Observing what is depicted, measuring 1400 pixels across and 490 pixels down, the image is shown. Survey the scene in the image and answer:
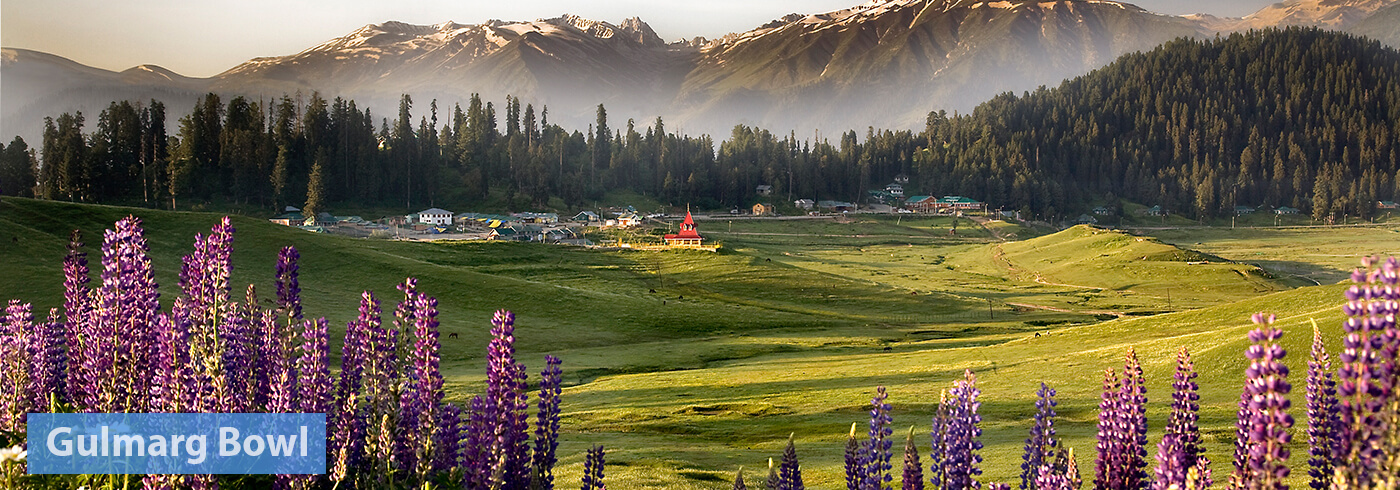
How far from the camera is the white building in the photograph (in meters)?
159

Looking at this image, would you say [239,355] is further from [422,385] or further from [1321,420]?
[1321,420]

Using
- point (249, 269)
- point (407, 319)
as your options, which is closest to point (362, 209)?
point (249, 269)

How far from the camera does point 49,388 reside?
12742mm

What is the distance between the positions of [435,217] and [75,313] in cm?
15301

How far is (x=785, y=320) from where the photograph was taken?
7494 cm

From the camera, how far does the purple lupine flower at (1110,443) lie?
8930 mm

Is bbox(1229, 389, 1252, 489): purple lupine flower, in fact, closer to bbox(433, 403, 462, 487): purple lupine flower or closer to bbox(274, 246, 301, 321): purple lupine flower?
bbox(433, 403, 462, 487): purple lupine flower

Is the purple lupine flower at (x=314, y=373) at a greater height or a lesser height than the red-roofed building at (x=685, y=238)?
greater

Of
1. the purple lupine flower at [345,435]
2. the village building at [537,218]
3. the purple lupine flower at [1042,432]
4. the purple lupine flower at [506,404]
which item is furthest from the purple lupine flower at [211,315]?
the village building at [537,218]

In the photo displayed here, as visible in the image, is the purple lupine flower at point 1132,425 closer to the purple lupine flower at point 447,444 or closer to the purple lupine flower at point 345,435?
the purple lupine flower at point 447,444

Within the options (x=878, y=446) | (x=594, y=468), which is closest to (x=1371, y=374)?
(x=878, y=446)

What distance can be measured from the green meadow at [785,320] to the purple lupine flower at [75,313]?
11117 mm

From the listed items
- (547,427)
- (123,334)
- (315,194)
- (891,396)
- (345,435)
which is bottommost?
(891,396)

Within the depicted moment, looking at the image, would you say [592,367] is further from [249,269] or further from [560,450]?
[249,269]
